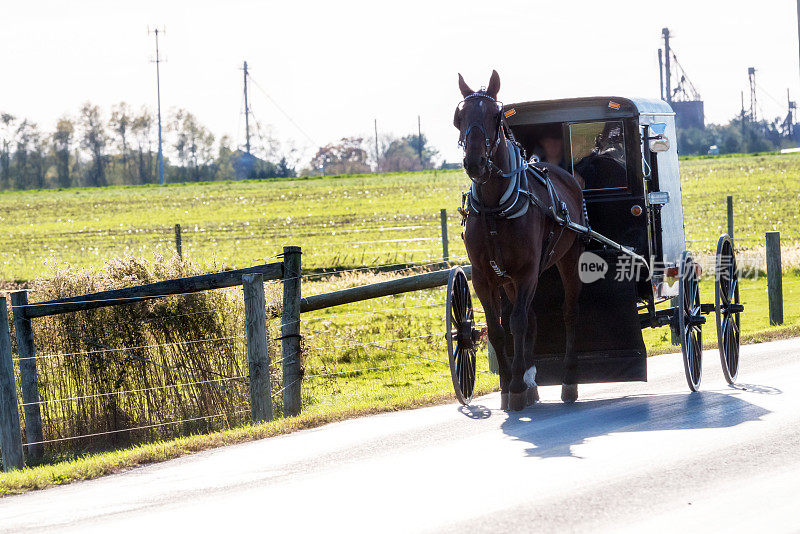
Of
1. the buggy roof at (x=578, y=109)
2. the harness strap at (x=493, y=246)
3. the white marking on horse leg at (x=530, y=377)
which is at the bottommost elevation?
the white marking on horse leg at (x=530, y=377)

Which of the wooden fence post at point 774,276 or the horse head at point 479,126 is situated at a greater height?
the horse head at point 479,126

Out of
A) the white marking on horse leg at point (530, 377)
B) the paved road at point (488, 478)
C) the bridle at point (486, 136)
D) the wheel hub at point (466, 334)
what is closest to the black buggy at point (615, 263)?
the wheel hub at point (466, 334)

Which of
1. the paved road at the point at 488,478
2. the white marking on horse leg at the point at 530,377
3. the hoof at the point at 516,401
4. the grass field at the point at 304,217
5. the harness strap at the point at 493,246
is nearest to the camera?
the paved road at the point at 488,478

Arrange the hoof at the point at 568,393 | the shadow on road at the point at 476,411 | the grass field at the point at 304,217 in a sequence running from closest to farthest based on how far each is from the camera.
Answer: the shadow on road at the point at 476,411 → the hoof at the point at 568,393 → the grass field at the point at 304,217

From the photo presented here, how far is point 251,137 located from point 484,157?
104429 mm

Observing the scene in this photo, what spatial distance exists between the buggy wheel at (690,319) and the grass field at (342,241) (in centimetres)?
135

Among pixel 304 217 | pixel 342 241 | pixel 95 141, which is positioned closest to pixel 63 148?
pixel 95 141

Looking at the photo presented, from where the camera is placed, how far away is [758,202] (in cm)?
4184

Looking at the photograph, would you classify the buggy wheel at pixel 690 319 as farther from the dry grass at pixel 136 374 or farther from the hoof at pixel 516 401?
the dry grass at pixel 136 374

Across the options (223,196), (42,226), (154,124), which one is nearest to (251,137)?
(154,124)

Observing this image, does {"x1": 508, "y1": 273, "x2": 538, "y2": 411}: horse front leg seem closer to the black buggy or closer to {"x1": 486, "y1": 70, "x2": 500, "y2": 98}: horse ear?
the black buggy

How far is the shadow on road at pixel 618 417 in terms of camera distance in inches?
317

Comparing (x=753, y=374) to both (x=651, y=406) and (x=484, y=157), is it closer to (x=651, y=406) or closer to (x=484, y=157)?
(x=651, y=406)

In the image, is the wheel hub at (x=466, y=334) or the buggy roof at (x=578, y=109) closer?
the wheel hub at (x=466, y=334)
